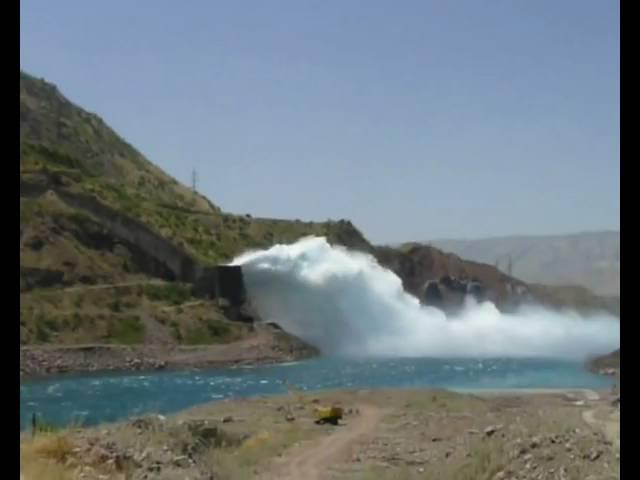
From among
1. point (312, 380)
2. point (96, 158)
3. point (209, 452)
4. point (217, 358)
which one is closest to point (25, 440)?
point (209, 452)

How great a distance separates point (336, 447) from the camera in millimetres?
14836

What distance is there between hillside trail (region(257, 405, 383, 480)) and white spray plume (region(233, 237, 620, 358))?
47.3m

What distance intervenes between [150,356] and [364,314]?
28.3 m

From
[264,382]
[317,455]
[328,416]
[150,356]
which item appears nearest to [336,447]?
[317,455]

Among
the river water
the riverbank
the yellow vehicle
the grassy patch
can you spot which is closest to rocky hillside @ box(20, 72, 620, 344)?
the grassy patch

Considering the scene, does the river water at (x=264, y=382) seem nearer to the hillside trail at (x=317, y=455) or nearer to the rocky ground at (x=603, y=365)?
the rocky ground at (x=603, y=365)

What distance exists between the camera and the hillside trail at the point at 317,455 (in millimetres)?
11711

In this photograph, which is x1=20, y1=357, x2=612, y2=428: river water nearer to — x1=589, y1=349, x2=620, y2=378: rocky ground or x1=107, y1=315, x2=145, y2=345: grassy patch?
x1=589, y1=349, x2=620, y2=378: rocky ground

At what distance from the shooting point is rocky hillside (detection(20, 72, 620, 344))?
173 ft

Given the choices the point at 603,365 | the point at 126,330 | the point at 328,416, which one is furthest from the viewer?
the point at 126,330

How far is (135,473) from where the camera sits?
25.8ft

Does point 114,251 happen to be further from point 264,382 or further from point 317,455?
point 317,455

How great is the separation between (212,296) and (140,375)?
15772mm

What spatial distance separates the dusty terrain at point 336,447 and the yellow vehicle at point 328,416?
0.21 meters
